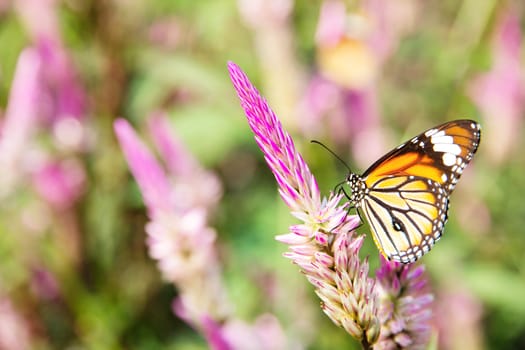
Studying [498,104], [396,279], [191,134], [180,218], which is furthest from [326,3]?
[396,279]

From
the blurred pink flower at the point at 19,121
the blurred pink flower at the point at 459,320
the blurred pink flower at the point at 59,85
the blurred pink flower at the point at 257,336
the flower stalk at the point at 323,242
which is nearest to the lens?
the flower stalk at the point at 323,242

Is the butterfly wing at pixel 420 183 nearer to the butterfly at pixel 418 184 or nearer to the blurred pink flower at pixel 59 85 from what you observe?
the butterfly at pixel 418 184

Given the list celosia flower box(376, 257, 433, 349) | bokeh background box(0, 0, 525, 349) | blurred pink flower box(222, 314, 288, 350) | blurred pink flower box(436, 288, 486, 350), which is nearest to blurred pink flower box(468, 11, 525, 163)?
bokeh background box(0, 0, 525, 349)

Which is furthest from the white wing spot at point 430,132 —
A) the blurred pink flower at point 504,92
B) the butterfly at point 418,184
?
the blurred pink flower at point 504,92

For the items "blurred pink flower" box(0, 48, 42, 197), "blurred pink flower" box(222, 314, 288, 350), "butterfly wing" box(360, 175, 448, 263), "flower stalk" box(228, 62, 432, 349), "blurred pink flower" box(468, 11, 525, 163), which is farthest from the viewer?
"blurred pink flower" box(468, 11, 525, 163)

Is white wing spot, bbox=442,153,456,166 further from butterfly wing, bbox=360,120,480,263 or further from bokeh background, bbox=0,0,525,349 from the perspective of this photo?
bokeh background, bbox=0,0,525,349

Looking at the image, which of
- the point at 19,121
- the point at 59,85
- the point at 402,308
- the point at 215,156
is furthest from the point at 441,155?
the point at 215,156

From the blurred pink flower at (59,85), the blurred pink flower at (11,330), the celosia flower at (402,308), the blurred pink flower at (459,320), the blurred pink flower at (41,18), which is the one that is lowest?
the celosia flower at (402,308)
